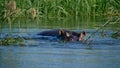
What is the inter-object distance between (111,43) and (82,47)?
0.83 metres

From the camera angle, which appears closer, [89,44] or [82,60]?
[82,60]

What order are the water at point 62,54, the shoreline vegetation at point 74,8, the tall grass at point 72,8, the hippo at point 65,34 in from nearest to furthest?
1. the water at point 62,54
2. the hippo at point 65,34
3. the tall grass at point 72,8
4. the shoreline vegetation at point 74,8

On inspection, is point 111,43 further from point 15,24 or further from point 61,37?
point 15,24

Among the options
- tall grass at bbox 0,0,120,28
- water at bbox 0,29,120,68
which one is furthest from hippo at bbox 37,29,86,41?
tall grass at bbox 0,0,120,28

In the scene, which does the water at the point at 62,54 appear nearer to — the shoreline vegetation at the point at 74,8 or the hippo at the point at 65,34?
the hippo at the point at 65,34

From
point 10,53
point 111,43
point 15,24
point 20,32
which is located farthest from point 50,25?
point 10,53

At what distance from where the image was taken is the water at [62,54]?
350 inches

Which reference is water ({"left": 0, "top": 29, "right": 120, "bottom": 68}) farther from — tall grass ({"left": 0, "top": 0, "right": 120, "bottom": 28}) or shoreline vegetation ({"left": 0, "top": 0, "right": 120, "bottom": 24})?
shoreline vegetation ({"left": 0, "top": 0, "right": 120, "bottom": 24})

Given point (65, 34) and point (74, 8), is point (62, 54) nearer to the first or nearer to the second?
point (65, 34)

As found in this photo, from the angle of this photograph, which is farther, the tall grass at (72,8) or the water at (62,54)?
the tall grass at (72,8)

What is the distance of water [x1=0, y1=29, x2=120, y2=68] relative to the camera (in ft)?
29.2

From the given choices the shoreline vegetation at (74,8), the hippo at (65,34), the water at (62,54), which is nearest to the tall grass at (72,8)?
the shoreline vegetation at (74,8)

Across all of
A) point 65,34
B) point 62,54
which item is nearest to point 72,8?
point 65,34

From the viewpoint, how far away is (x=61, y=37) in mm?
12570
